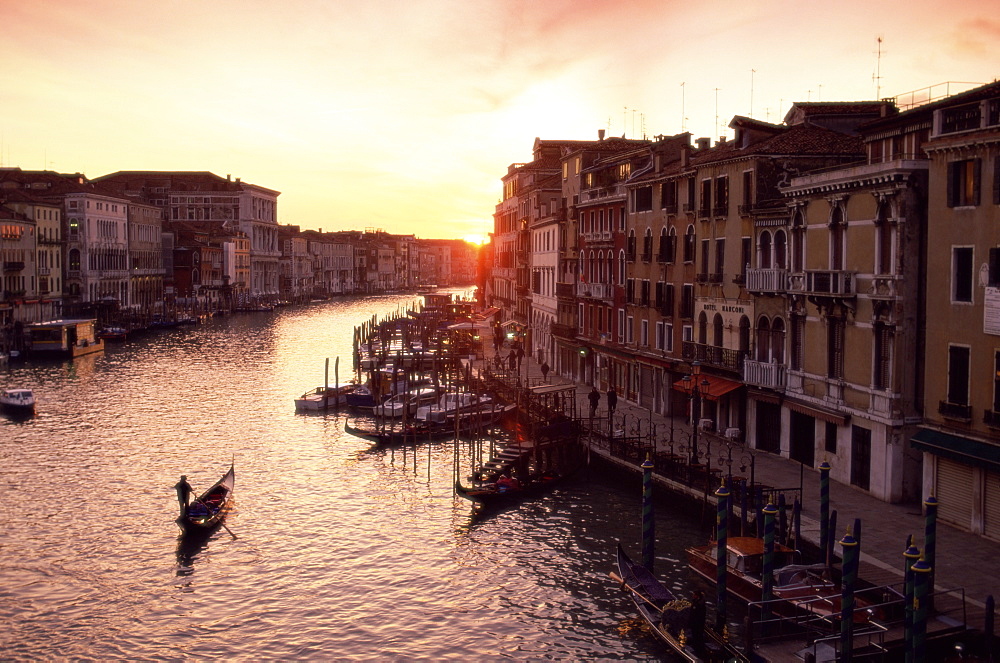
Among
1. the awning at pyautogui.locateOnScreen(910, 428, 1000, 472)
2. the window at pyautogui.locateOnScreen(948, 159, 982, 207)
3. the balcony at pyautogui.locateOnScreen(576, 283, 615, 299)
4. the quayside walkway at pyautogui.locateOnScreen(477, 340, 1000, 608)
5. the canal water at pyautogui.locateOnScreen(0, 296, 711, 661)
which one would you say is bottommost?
the canal water at pyautogui.locateOnScreen(0, 296, 711, 661)

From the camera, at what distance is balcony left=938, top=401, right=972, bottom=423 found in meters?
17.5

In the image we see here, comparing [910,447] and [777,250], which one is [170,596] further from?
[777,250]

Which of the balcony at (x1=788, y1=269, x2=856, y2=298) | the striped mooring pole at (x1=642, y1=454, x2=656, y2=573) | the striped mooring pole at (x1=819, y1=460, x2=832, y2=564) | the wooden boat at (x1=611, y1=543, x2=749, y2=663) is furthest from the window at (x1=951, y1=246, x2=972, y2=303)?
the wooden boat at (x1=611, y1=543, x2=749, y2=663)

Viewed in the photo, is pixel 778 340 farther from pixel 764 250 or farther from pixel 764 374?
pixel 764 250

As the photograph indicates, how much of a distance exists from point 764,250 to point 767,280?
45.0 inches

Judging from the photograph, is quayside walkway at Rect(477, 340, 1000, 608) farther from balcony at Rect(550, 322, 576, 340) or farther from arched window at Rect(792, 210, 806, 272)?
balcony at Rect(550, 322, 576, 340)

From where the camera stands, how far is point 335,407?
1528 inches

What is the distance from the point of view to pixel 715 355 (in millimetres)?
26703

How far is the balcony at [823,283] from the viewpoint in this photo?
20812 mm

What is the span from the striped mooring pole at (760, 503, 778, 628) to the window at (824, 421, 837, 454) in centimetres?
748

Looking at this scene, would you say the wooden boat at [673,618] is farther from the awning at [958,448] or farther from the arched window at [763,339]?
the arched window at [763,339]

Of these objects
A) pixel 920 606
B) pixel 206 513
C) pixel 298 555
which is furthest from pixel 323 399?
pixel 920 606

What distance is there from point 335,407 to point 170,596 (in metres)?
20.8

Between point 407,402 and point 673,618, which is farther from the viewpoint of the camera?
point 407,402
